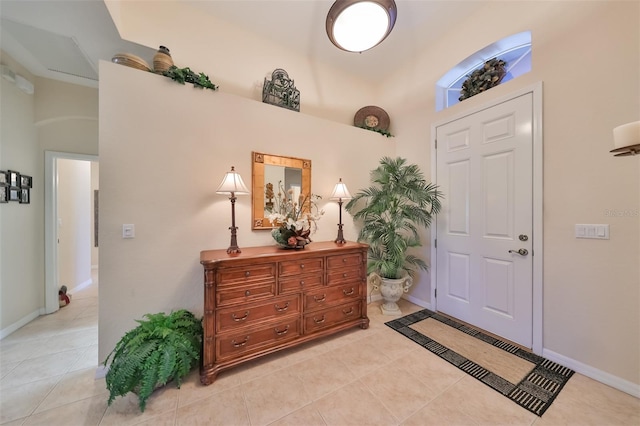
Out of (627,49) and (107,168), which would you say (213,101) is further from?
(627,49)

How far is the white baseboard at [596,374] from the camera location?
158 centimetres

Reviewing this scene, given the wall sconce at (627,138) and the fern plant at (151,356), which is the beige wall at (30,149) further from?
the wall sconce at (627,138)

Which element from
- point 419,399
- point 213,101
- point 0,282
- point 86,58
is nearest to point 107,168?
point 213,101

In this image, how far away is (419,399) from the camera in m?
1.55

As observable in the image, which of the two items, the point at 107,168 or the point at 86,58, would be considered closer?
the point at 107,168

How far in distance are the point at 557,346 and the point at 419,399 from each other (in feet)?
4.74

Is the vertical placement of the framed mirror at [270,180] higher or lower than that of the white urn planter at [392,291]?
higher

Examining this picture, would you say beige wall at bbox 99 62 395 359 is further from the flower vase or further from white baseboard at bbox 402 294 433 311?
white baseboard at bbox 402 294 433 311

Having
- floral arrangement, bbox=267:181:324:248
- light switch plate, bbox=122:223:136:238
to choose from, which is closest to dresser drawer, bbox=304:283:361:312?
floral arrangement, bbox=267:181:324:248

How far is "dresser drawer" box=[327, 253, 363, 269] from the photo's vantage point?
229 centimetres

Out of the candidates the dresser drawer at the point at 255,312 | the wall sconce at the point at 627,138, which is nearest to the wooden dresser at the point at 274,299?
the dresser drawer at the point at 255,312

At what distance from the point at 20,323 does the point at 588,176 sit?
18.9ft

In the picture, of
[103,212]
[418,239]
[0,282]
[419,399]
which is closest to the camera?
[419,399]

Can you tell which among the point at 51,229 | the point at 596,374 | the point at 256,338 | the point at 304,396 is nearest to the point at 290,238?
the point at 256,338
